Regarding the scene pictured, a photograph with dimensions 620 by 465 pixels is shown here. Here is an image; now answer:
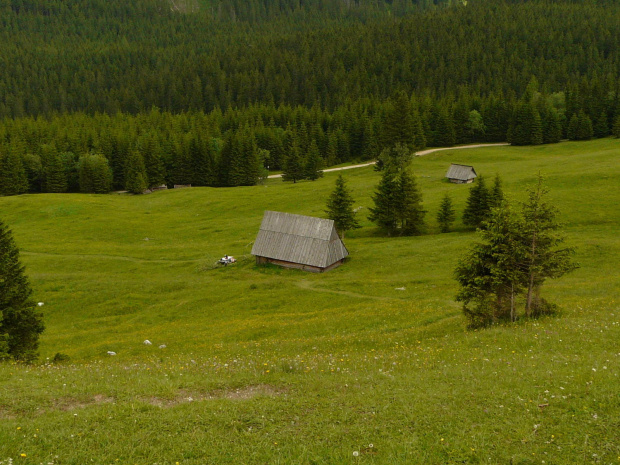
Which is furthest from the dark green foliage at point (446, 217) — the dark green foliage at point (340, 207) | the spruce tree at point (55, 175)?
the spruce tree at point (55, 175)

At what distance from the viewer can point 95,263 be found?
59438 mm

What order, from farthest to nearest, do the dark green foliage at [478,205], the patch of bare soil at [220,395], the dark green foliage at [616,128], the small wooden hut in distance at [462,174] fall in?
the dark green foliage at [616,128]
the small wooden hut in distance at [462,174]
the dark green foliage at [478,205]
the patch of bare soil at [220,395]

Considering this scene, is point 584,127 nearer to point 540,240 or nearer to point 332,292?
point 332,292

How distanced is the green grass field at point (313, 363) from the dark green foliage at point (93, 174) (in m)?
51.1

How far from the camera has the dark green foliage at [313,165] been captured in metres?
106

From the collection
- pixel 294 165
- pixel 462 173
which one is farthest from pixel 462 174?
pixel 294 165

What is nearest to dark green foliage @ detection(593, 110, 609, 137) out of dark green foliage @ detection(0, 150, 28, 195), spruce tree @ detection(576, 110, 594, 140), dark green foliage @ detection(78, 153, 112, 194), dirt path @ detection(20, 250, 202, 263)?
spruce tree @ detection(576, 110, 594, 140)

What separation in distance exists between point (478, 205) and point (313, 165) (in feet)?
173

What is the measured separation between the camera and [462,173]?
283 feet

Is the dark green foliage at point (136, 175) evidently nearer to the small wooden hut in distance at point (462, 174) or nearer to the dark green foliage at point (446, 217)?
the small wooden hut in distance at point (462, 174)

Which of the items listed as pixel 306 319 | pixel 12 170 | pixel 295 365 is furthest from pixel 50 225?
pixel 295 365

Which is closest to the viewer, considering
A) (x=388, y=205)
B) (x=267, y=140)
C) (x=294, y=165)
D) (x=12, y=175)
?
(x=388, y=205)

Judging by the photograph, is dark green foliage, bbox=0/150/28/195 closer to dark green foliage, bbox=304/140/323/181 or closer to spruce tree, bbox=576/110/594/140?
dark green foliage, bbox=304/140/323/181

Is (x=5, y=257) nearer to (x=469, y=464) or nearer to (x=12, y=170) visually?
(x=469, y=464)
